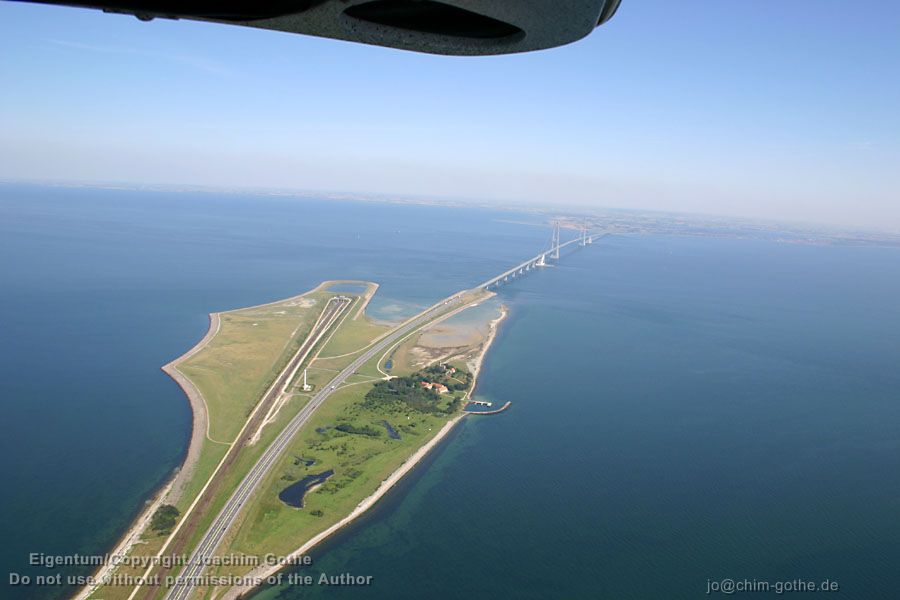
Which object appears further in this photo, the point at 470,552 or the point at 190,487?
the point at 190,487

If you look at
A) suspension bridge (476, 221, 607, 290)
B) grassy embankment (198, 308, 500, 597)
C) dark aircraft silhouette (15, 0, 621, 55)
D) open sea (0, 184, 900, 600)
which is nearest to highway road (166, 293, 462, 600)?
grassy embankment (198, 308, 500, 597)

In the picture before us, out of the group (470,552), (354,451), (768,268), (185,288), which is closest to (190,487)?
(354,451)

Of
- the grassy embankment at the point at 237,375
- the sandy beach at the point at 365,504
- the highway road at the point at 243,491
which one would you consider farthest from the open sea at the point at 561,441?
the highway road at the point at 243,491

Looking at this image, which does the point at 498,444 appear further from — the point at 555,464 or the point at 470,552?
the point at 470,552

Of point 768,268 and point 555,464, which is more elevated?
point 768,268

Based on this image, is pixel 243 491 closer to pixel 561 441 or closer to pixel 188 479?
pixel 188 479

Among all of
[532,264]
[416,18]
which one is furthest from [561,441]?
[532,264]
